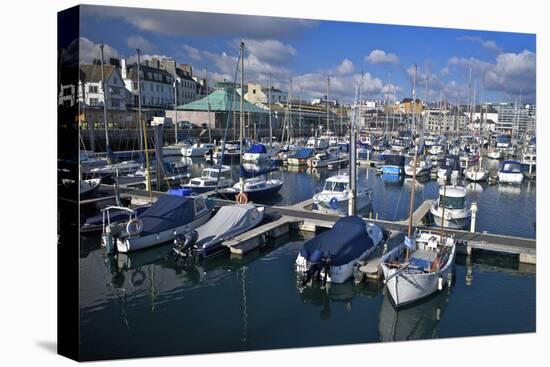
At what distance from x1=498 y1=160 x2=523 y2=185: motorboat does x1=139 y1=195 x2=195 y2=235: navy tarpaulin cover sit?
22.6 metres

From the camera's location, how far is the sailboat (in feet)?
38.5

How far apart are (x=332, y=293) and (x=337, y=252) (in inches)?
45.2

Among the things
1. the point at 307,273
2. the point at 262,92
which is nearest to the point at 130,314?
the point at 307,273

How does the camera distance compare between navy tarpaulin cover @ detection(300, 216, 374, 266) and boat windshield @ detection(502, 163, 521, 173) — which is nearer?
navy tarpaulin cover @ detection(300, 216, 374, 266)

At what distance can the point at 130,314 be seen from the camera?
11.0 meters

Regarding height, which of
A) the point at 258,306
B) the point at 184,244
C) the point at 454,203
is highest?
the point at 454,203

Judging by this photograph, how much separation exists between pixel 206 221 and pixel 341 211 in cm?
588

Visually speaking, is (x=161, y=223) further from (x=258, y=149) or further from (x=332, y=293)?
(x=258, y=149)

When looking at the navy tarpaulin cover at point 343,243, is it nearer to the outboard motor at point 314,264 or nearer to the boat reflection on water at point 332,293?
the outboard motor at point 314,264

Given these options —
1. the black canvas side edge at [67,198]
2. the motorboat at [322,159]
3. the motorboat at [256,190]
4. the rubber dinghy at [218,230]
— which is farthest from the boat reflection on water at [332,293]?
the motorboat at [322,159]

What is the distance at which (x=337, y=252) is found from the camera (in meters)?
13.4

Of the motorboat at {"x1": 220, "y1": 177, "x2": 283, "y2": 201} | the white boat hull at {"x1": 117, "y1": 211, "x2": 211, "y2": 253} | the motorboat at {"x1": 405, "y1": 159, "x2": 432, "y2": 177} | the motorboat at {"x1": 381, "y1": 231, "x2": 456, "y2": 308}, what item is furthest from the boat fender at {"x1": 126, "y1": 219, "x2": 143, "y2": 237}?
the motorboat at {"x1": 405, "y1": 159, "x2": 432, "y2": 177}

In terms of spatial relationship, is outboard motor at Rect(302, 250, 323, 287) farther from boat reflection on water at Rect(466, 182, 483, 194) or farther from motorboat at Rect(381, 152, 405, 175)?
motorboat at Rect(381, 152, 405, 175)

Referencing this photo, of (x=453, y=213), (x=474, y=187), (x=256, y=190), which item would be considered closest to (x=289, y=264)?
(x=453, y=213)
